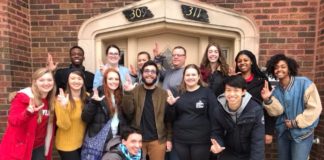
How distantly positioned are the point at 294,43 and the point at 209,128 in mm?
1950

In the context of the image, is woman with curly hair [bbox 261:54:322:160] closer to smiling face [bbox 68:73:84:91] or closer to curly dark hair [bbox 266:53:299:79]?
curly dark hair [bbox 266:53:299:79]

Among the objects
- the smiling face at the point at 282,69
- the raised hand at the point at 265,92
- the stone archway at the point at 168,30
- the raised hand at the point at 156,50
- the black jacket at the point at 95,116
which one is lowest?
the black jacket at the point at 95,116

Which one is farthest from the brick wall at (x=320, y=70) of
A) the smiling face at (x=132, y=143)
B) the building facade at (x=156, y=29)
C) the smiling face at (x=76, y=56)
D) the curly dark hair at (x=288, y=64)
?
the smiling face at (x=76, y=56)

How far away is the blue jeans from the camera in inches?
129

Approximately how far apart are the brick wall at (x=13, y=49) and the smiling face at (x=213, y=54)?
8.61ft

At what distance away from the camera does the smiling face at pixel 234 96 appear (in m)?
2.72

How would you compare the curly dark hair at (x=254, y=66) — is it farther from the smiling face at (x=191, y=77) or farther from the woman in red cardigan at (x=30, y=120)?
the woman in red cardigan at (x=30, y=120)

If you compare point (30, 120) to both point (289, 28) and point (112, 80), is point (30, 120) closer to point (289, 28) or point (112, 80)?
point (112, 80)

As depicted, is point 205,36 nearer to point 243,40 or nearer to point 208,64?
point 243,40

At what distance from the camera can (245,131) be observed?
8.95ft

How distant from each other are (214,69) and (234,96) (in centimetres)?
94

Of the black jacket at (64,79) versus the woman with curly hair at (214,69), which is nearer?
the woman with curly hair at (214,69)

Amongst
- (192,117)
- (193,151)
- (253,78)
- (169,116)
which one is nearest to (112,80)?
(169,116)

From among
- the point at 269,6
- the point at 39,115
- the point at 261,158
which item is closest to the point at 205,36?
the point at 269,6
